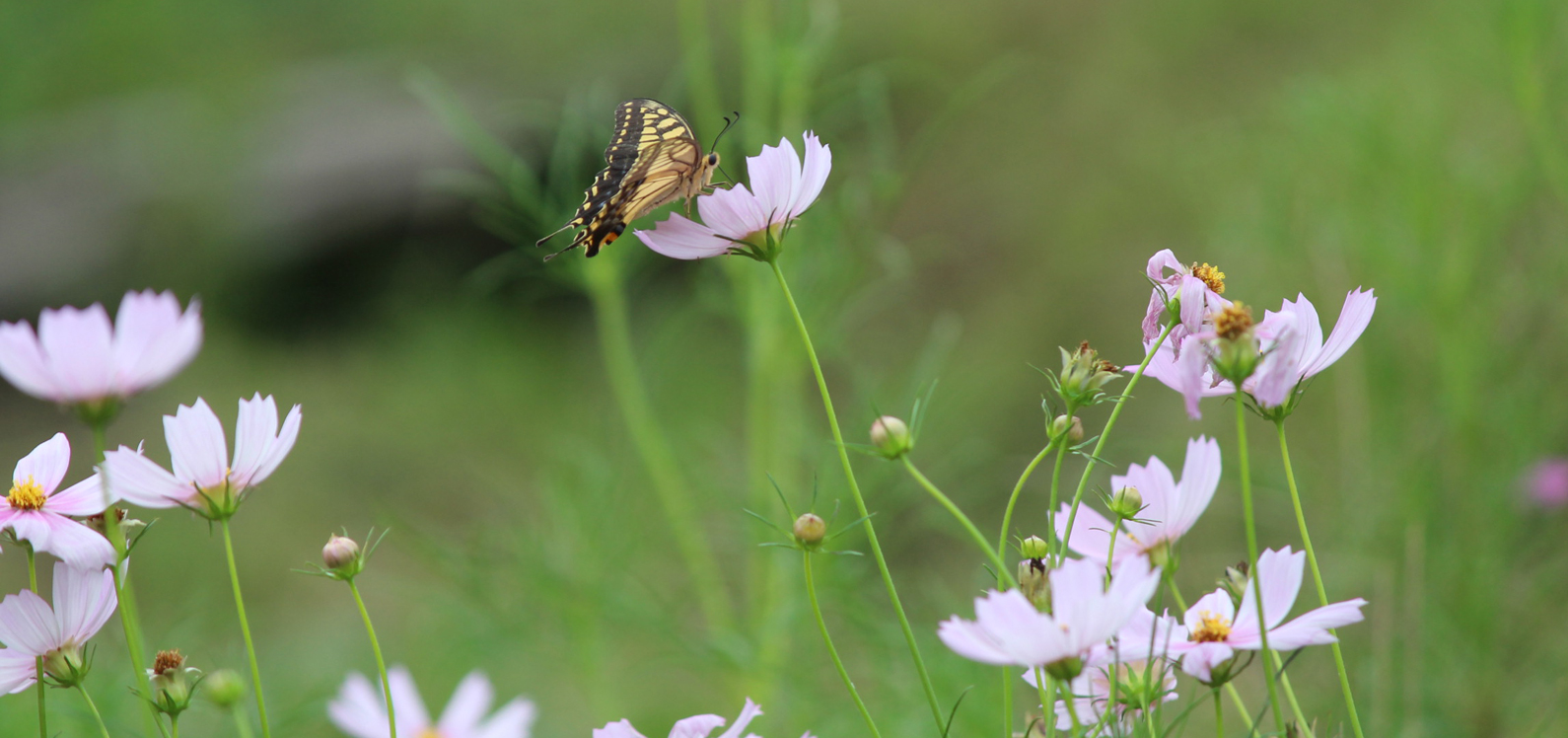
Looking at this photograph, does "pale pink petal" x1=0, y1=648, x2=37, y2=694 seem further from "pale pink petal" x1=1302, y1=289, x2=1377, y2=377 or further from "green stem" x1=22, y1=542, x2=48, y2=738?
"pale pink petal" x1=1302, y1=289, x2=1377, y2=377

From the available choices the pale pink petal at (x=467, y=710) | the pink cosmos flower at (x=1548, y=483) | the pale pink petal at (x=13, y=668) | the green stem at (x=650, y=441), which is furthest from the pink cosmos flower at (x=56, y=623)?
the pink cosmos flower at (x=1548, y=483)

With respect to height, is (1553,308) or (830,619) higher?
(1553,308)

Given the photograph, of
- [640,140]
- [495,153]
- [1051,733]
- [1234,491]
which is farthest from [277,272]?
[1051,733]

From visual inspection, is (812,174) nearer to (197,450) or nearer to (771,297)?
(197,450)

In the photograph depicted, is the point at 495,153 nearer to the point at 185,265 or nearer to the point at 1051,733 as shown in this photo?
the point at 1051,733

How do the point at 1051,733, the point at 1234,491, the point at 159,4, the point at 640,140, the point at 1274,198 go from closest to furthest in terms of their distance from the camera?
the point at 1051,733, the point at 640,140, the point at 1274,198, the point at 1234,491, the point at 159,4
